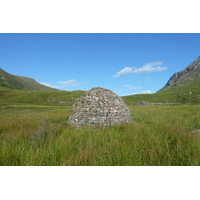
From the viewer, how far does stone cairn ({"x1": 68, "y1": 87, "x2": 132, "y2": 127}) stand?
350 inches

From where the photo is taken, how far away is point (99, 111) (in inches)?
356

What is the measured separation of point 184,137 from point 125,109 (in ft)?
20.1

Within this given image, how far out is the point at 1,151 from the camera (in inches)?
127

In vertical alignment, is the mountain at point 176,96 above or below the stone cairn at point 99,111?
above

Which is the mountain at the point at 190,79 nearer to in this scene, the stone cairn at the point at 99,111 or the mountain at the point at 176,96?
the mountain at the point at 176,96

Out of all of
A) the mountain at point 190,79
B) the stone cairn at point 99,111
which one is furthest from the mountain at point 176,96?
the stone cairn at point 99,111

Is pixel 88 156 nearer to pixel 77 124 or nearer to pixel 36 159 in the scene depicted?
pixel 36 159

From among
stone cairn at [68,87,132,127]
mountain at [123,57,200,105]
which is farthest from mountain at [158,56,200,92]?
stone cairn at [68,87,132,127]

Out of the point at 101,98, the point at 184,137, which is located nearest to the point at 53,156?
the point at 184,137

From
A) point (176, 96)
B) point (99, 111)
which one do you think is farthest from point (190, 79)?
point (99, 111)

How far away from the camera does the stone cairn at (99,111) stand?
890 cm

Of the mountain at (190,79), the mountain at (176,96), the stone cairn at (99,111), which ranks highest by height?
the mountain at (190,79)

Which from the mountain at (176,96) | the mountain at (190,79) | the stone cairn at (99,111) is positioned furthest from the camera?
the mountain at (190,79)

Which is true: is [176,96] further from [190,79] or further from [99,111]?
[190,79]
